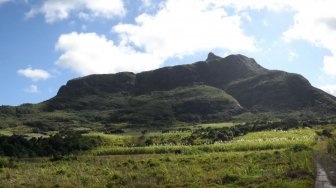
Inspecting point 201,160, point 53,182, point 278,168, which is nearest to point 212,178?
point 278,168

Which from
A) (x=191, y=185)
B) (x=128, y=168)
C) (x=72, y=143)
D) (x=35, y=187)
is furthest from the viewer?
(x=72, y=143)

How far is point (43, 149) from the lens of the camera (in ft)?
328

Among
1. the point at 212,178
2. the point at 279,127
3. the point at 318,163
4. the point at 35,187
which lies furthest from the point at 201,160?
the point at 279,127

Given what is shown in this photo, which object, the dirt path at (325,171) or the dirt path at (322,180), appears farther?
the dirt path at (325,171)

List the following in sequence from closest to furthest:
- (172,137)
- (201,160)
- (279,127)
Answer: (201,160), (172,137), (279,127)

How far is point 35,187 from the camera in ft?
134

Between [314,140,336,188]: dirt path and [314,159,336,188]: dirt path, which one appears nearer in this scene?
[314,159,336,188]: dirt path

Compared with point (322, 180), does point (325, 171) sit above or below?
above

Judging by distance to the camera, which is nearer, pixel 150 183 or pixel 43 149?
pixel 150 183

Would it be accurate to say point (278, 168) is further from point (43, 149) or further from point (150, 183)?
point (43, 149)

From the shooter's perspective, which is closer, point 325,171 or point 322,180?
point 322,180

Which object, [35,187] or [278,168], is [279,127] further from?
[35,187]

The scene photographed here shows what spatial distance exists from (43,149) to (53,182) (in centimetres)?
5846

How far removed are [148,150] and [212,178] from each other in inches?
2225
